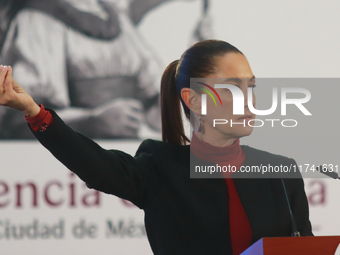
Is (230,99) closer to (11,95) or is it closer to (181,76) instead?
(181,76)

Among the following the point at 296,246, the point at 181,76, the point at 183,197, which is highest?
the point at 181,76

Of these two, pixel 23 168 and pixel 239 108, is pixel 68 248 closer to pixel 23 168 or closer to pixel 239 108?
pixel 23 168

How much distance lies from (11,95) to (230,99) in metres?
0.68

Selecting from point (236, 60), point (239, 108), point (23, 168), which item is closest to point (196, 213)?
point (239, 108)

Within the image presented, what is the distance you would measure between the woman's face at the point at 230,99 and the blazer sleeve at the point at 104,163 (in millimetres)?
225

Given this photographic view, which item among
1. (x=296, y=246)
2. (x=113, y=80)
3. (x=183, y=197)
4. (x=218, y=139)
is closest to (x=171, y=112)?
Answer: (x=218, y=139)

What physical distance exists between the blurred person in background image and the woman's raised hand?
184cm

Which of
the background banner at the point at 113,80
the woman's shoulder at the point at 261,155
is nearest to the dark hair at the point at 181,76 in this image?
the woman's shoulder at the point at 261,155

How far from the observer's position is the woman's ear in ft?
4.69

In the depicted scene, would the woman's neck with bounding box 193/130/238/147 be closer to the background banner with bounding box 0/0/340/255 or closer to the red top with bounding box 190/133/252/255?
the red top with bounding box 190/133/252/255

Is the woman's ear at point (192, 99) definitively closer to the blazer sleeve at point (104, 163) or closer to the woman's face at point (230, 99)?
the woman's face at point (230, 99)

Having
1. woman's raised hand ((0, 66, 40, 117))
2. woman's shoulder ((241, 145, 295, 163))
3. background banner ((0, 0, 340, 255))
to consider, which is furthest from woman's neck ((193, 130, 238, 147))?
background banner ((0, 0, 340, 255))

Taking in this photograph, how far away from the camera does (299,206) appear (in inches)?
54.4

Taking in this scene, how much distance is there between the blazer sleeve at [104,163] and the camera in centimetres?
108
